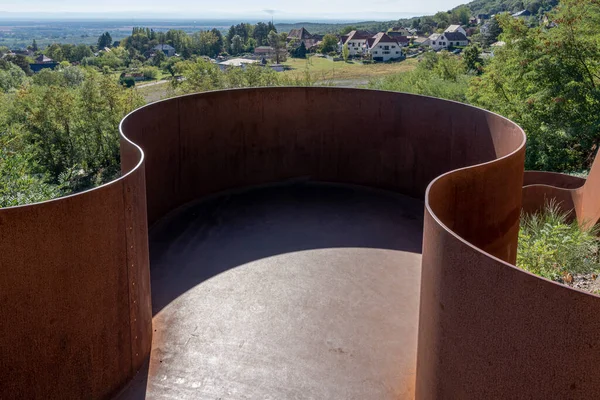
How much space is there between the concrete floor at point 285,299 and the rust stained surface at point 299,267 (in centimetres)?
2

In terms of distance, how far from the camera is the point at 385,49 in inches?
2849

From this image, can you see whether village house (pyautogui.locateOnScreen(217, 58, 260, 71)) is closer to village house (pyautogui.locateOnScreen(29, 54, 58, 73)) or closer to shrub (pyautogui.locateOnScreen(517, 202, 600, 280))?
shrub (pyautogui.locateOnScreen(517, 202, 600, 280))

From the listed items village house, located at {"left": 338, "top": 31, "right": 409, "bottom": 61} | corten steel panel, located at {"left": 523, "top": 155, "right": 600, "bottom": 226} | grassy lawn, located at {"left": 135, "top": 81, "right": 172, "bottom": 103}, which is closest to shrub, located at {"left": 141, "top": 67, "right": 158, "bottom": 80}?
grassy lawn, located at {"left": 135, "top": 81, "right": 172, "bottom": 103}

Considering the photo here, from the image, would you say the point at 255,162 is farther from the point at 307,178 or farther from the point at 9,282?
the point at 9,282

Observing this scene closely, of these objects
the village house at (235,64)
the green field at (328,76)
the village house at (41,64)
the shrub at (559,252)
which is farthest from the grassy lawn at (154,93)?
the village house at (41,64)

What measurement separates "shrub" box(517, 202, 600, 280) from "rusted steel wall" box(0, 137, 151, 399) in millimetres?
3739

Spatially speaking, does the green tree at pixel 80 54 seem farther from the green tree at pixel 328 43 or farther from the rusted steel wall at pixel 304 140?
the rusted steel wall at pixel 304 140

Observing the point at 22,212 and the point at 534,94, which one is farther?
the point at 534,94

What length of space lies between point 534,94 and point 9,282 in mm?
11352

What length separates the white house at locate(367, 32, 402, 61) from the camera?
7181cm

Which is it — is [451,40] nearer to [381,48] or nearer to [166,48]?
[381,48]

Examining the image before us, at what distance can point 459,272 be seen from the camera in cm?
245

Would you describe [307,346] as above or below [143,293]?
below

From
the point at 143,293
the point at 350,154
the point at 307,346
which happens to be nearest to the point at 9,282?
the point at 143,293
